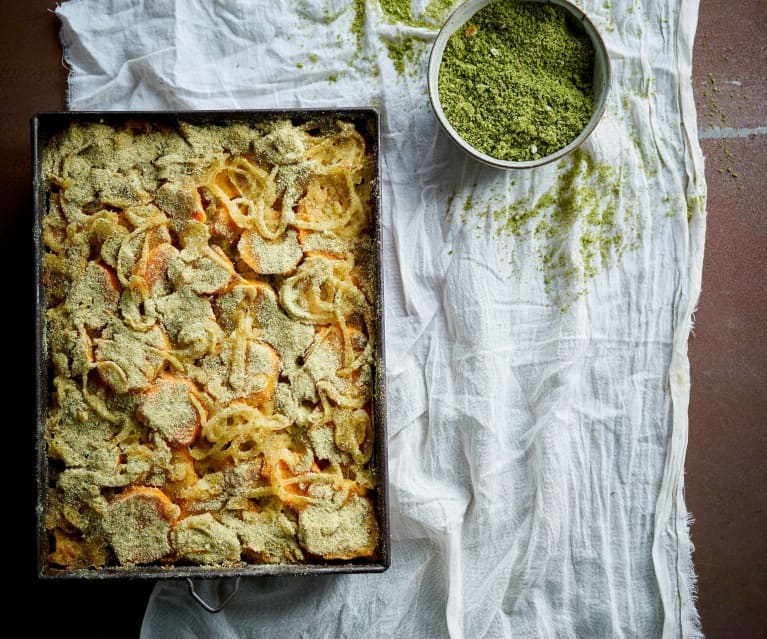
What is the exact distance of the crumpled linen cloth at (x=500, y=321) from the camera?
2.14 metres

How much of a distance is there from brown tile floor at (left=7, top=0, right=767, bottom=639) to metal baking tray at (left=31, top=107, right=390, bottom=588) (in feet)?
1.50

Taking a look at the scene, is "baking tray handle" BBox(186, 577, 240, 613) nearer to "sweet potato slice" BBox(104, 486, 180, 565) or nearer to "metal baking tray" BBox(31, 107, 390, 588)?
"metal baking tray" BBox(31, 107, 390, 588)

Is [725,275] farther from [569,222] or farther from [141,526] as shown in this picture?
[141,526]

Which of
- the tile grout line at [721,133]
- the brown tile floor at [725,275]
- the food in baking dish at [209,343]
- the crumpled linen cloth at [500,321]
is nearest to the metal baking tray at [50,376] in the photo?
the food in baking dish at [209,343]

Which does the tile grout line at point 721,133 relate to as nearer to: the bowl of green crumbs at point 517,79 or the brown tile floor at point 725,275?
the brown tile floor at point 725,275

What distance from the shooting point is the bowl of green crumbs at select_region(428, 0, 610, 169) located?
201cm

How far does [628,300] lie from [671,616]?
3.31 ft

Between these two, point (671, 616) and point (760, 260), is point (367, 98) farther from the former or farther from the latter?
point (671, 616)

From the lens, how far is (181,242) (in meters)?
1.93

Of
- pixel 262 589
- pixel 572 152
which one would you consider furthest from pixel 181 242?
pixel 572 152

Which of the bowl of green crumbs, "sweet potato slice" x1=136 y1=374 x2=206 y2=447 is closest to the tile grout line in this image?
the bowl of green crumbs

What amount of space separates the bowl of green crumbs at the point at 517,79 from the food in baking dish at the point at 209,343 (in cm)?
35

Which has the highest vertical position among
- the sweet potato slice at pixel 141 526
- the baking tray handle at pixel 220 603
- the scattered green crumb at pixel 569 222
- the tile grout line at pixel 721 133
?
the tile grout line at pixel 721 133

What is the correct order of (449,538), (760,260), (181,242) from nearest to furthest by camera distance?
(181,242)
(449,538)
(760,260)
